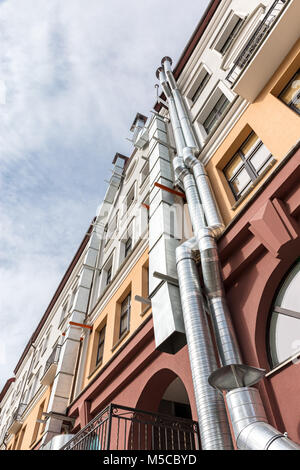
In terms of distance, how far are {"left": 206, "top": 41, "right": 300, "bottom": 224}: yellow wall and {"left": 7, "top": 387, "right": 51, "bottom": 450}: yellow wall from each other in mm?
14730

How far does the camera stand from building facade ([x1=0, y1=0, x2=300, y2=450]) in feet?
20.1

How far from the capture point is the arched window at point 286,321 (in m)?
6.06

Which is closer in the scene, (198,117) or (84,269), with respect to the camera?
(198,117)

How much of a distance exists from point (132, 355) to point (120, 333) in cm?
284

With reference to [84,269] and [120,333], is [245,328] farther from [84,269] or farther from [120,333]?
[84,269]

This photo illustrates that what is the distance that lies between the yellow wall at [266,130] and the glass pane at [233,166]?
16cm

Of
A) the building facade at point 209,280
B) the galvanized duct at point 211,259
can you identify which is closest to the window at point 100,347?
the building facade at point 209,280

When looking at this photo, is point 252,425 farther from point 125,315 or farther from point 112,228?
point 112,228

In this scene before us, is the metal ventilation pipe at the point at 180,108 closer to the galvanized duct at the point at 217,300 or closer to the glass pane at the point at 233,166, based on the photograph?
the glass pane at the point at 233,166

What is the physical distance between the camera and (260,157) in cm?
934

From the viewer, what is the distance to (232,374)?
537 cm

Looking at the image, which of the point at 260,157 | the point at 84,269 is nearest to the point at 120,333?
the point at 84,269
